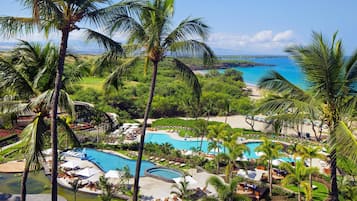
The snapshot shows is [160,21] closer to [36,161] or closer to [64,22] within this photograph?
[64,22]

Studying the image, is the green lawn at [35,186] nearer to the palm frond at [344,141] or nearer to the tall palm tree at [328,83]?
the tall palm tree at [328,83]

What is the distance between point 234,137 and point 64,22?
16.5 m

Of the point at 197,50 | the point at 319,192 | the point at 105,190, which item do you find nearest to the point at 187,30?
the point at 197,50

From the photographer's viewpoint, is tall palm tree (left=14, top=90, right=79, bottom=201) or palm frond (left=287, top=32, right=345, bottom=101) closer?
palm frond (left=287, top=32, right=345, bottom=101)

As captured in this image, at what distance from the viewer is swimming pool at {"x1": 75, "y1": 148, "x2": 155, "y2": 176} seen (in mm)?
23641

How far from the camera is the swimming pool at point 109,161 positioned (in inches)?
931

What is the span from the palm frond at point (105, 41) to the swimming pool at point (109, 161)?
16021mm

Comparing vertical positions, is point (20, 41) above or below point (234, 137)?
above

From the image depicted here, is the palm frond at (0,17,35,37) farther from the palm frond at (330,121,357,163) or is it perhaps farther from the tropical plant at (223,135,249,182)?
the tropical plant at (223,135,249,182)

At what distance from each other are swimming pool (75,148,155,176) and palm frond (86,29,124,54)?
52.6 ft

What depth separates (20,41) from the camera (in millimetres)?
8461

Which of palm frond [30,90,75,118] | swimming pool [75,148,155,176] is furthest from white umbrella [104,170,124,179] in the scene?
palm frond [30,90,75,118]

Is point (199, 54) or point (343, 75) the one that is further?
point (199, 54)

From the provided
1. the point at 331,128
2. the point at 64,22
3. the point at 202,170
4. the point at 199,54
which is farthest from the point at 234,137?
the point at 64,22
